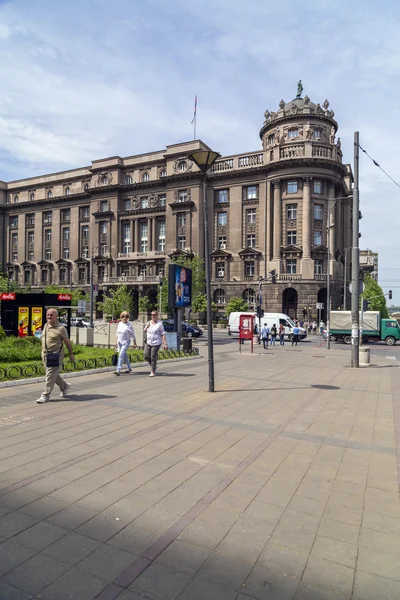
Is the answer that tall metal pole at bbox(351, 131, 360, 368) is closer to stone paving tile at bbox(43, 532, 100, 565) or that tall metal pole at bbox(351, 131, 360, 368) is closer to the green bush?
the green bush

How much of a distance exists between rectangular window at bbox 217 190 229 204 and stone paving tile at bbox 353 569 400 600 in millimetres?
58082

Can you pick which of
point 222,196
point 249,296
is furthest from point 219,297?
point 222,196

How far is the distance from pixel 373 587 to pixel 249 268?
179 ft

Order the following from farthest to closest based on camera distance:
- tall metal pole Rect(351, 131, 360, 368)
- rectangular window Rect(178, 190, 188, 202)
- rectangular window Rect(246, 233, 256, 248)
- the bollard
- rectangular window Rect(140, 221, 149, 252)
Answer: rectangular window Rect(140, 221, 149, 252), rectangular window Rect(178, 190, 188, 202), rectangular window Rect(246, 233, 256, 248), the bollard, tall metal pole Rect(351, 131, 360, 368)

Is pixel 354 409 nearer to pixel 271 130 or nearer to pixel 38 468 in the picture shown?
pixel 38 468

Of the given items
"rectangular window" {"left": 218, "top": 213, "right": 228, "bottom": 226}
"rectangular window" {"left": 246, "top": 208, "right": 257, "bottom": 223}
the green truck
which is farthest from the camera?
"rectangular window" {"left": 218, "top": 213, "right": 228, "bottom": 226}

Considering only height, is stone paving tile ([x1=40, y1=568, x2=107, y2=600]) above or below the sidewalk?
above

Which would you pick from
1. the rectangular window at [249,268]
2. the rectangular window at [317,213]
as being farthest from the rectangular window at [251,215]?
the rectangular window at [317,213]

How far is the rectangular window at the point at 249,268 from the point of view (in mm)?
56625

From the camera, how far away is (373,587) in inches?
113

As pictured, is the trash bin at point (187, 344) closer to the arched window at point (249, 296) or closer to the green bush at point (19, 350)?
the green bush at point (19, 350)

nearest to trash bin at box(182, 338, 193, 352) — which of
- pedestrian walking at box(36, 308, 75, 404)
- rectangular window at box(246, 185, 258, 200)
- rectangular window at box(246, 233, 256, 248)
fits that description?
pedestrian walking at box(36, 308, 75, 404)

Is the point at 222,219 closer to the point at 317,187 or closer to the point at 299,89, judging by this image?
the point at 317,187

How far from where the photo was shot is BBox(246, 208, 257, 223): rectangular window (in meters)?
57.2
